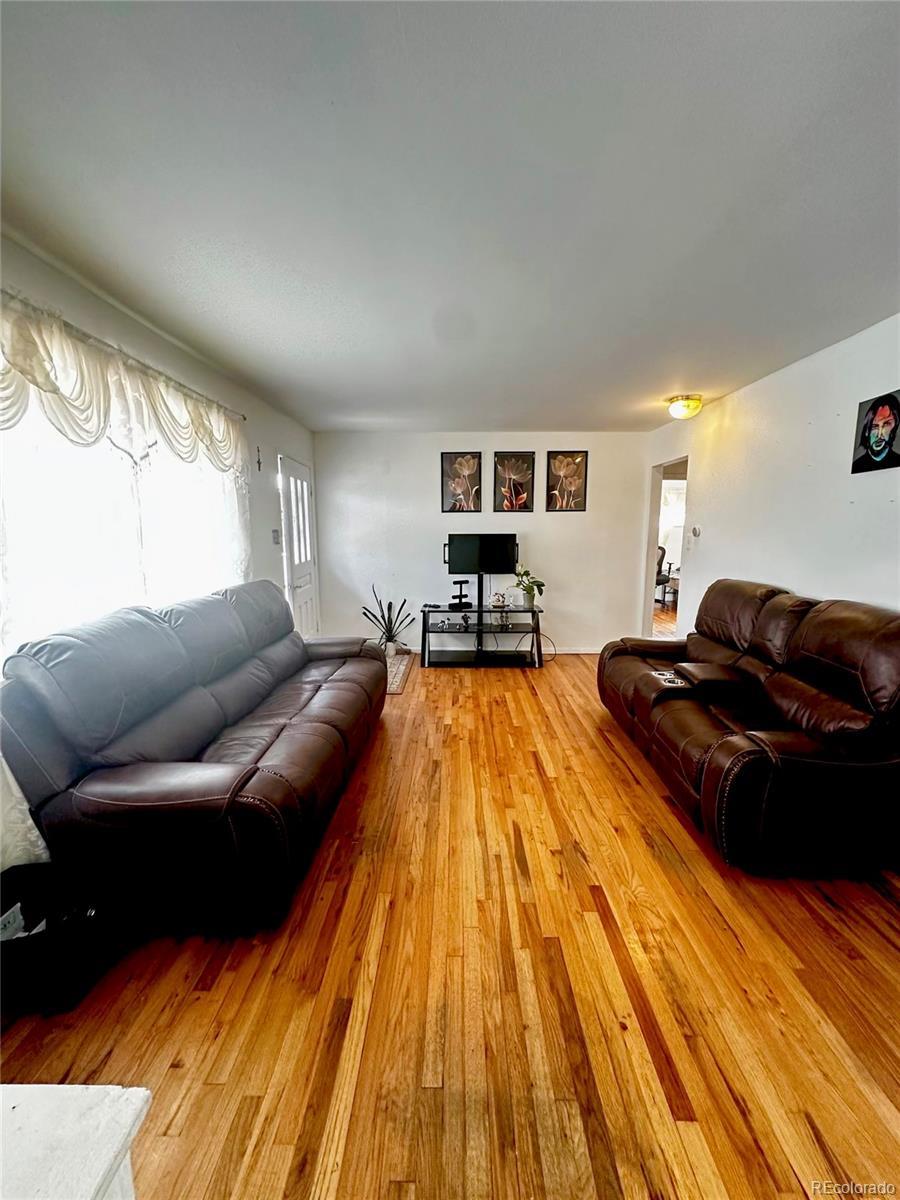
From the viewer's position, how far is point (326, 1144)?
41.4 inches

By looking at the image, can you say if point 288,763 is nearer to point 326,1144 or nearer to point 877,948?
point 326,1144

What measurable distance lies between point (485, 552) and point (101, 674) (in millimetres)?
3528

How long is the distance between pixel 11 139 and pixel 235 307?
0.91m

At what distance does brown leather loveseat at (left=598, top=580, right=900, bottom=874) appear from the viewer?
1744mm

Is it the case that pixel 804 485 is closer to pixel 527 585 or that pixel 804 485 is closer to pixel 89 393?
pixel 527 585

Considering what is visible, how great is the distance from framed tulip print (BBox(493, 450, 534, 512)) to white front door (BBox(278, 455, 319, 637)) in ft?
6.58

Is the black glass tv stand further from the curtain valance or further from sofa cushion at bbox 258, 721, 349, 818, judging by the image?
the curtain valance

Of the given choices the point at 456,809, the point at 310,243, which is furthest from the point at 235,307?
the point at 456,809

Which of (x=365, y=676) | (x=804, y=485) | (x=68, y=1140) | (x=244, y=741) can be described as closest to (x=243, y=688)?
(x=244, y=741)

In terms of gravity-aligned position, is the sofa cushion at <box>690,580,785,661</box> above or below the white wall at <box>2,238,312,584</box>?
below

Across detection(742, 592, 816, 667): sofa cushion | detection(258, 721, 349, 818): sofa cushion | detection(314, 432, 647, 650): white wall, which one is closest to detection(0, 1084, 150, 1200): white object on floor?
detection(258, 721, 349, 818): sofa cushion

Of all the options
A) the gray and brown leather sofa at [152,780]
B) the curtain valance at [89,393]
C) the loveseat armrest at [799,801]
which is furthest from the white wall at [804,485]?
the curtain valance at [89,393]
